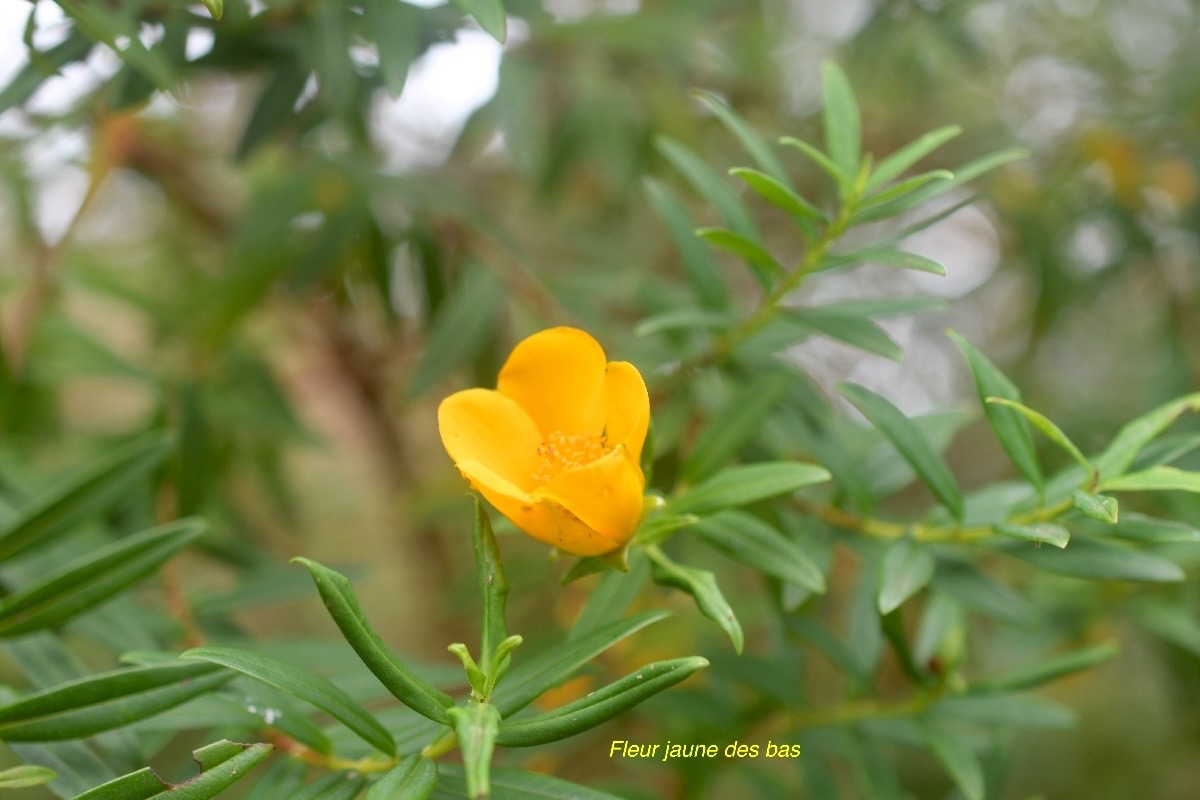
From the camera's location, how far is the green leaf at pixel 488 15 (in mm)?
547

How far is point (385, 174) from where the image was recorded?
1126 millimetres

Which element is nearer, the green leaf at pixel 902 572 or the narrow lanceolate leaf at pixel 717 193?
the green leaf at pixel 902 572

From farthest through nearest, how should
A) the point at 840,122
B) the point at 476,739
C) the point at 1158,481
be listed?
the point at 840,122 → the point at 1158,481 → the point at 476,739

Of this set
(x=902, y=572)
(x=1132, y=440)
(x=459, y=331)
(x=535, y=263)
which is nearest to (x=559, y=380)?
(x=902, y=572)

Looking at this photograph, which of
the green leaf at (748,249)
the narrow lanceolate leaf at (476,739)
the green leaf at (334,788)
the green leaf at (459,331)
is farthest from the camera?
the green leaf at (459,331)

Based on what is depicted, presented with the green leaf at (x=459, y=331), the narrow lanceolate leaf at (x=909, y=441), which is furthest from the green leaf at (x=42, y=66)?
the narrow lanceolate leaf at (x=909, y=441)

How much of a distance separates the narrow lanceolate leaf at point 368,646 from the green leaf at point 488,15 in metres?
0.31

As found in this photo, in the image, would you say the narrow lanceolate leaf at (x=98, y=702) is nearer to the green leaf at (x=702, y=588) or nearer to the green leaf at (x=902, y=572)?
the green leaf at (x=702, y=588)

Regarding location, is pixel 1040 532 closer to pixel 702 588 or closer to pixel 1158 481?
pixel 1158 481

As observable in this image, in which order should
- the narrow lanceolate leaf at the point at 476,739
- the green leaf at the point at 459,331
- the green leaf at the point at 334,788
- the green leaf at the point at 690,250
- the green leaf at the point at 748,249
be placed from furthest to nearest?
the green leaf at the point at 459,331, the green leaf at the point at 690,250, the green leaf at the point at 748,249, the green leaf at the point at 334,788, the narrow lanceolate leaf at the point at 476,739

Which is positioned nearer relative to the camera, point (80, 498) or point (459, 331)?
point (80, 498)

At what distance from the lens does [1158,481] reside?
54 cm

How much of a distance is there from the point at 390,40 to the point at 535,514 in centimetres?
40

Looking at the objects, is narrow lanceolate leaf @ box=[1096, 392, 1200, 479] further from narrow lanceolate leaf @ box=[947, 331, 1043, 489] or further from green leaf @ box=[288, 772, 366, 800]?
green leaf @ box=[288, 772, 366, 800]
